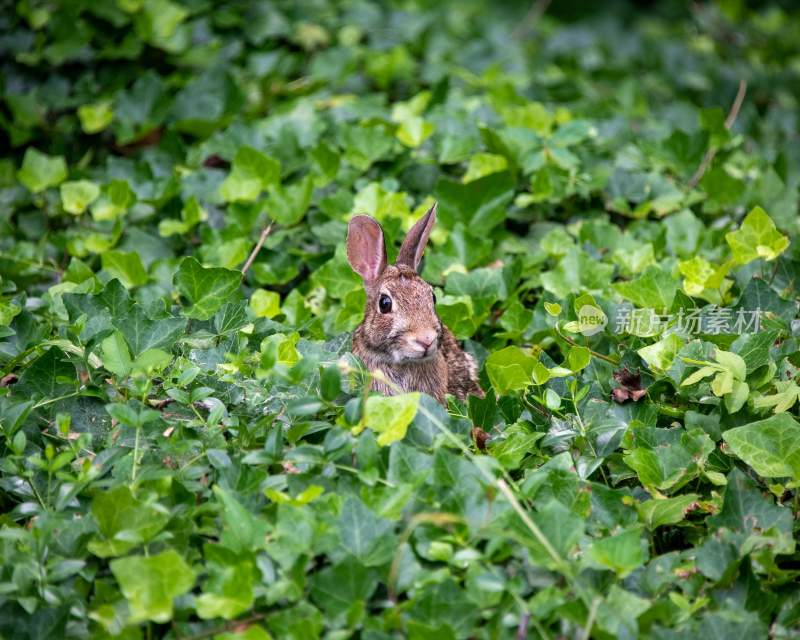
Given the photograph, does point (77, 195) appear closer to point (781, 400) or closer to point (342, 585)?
point (342, 585)

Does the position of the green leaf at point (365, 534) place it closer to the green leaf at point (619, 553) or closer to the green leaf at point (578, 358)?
→ the green leaf at point (619, 553)

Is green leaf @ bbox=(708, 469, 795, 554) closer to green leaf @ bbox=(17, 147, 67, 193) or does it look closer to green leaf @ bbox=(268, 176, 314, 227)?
green leaf @ bbox=(268, 176, 314, 227)

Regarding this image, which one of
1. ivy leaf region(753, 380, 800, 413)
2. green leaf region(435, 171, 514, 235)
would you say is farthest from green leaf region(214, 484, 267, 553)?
green leaf region(435, 171, 514, 235)

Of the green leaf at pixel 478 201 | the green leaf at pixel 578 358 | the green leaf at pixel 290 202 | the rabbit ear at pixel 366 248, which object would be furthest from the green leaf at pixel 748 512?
the green leaf at pixel 290 202

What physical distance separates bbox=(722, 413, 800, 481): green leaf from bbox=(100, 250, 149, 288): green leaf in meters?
3.06

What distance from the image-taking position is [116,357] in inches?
149

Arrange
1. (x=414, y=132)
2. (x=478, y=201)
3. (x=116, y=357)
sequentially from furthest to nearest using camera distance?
(x=414, y=132) → (x=478, y=201) → (x=116, y=357)

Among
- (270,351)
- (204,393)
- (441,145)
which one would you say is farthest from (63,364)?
(441,145)

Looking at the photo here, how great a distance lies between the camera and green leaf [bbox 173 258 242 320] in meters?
Result: 4.44

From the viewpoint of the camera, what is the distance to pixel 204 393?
3664mm

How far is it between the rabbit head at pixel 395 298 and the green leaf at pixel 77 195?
1902 millimetres

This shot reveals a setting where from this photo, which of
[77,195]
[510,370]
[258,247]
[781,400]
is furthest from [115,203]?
→ [781,400]

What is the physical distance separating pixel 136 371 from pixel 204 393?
0.29 metres

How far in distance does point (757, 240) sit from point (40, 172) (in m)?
4.14
